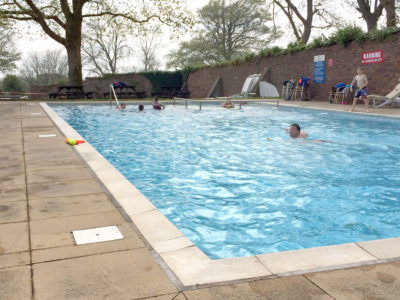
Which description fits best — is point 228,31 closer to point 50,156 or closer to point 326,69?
point 326,69

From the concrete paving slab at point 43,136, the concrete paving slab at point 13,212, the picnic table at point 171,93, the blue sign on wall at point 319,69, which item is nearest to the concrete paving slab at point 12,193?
the concrete paving slab at point 13,212

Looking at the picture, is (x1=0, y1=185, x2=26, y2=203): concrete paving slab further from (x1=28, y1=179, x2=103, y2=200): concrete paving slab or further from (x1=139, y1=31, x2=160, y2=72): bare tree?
(x1=139, y1=31, x2=160, y2=72): bare tree

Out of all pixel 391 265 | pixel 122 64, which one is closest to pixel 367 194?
pixel 391 265

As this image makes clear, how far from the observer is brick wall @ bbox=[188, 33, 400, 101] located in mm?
15250

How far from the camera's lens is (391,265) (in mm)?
2270

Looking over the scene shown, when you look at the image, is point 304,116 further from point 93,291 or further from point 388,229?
point 93,291

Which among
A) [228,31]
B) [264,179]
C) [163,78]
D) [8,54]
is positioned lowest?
[264,179]

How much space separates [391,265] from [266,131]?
8810mm

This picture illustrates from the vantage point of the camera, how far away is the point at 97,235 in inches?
108

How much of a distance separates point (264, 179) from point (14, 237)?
401 cm

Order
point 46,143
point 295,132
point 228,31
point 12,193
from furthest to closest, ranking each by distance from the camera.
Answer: point 228,31, point 295,132, point 46,143, point 12,193

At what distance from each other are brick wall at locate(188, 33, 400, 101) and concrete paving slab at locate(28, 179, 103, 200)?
14.7 m

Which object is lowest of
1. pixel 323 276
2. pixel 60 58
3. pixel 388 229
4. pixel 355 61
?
pixel 388 229

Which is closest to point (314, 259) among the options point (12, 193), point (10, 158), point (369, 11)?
point (12, 193)
